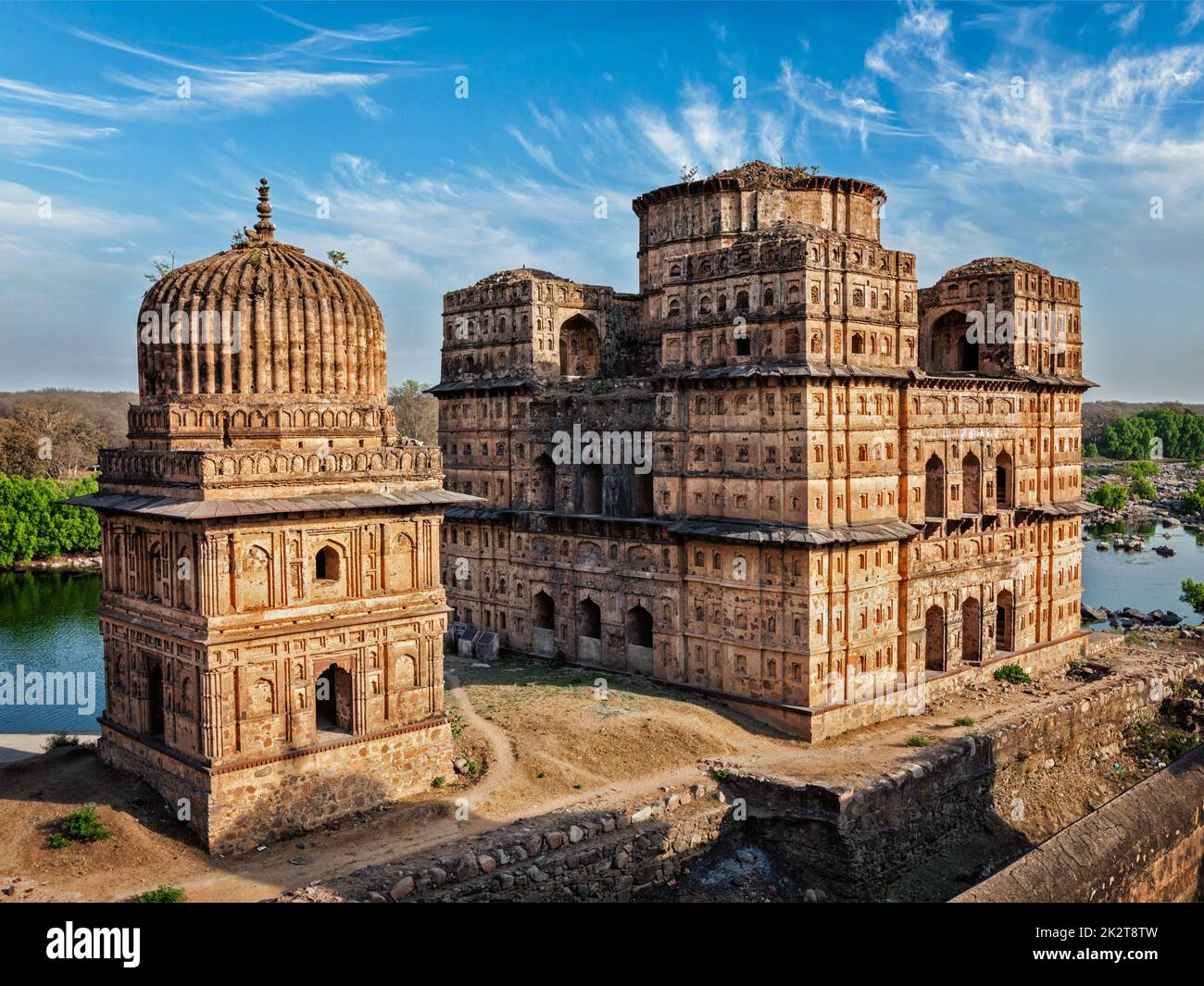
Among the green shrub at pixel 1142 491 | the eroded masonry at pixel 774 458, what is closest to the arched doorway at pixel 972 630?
the eroded masonry at pixel 774 458

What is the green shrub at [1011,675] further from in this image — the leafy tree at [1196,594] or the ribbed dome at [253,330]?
the ribbed dome at [253,330]

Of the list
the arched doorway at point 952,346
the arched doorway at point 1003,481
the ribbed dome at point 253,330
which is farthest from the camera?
the arched doorway at point 952,346

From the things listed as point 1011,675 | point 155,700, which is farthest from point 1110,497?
point 155,700

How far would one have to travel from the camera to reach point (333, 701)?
21.2 metres

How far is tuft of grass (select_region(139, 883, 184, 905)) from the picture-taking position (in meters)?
16.3

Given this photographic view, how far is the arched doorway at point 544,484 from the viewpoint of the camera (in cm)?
3272

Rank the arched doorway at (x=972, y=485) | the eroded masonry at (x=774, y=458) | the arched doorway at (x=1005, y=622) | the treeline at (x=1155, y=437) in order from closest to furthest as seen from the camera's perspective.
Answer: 1. the eroded masonry at (x=774, y=458)
2. the arched doorway at (x=972, y=485)
3. the arched doorway at (x=1005, y=622)
4. the treeline at (x=1155, y=437)

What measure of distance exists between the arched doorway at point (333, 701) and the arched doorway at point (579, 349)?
15.9 metres

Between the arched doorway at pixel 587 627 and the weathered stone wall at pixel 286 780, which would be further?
the arched doorway at pixel 587 627

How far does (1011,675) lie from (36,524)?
5140 centimetres

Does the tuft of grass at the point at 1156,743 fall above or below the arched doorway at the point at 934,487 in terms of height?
below

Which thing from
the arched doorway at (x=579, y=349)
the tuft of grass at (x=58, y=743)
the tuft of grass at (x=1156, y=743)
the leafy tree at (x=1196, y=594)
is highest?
the arched doorway at (x=579, y=349)

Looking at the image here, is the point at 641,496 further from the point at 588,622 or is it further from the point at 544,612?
the point at 544,612

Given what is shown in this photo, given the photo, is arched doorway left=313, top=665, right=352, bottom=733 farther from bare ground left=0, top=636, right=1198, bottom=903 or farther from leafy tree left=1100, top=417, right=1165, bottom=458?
leafy tree left=1100, top=417, right=1165, bottom=458
